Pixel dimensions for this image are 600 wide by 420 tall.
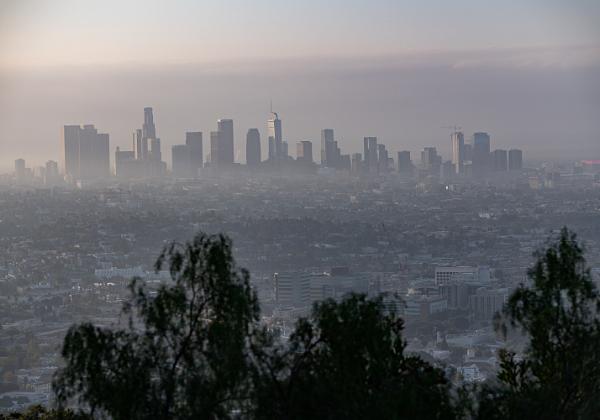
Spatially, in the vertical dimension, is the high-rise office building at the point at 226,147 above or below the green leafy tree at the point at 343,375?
above

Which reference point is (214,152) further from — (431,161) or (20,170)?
(431,161)

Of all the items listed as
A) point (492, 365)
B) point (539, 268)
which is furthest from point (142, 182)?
point (539, 268)

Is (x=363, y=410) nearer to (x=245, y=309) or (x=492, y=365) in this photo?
(x=245, y=309)

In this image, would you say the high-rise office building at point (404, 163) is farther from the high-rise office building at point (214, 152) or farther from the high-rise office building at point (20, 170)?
the high-rise office building at point (20, 170)

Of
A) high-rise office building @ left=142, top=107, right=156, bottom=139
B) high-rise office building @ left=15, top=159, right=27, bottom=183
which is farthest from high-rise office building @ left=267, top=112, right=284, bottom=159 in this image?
high-rise office building @ left=15, top=159, right=27, bottom=183

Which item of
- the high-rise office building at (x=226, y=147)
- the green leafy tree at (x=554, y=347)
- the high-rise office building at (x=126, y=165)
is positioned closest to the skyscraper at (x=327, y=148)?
the high-rise office building at (x=226, y=147)

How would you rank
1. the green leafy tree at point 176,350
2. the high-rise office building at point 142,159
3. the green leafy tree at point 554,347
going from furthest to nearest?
the high-rise office building at point 142,159
the green leafy tree at point 554,347
the green leafy tree at point 176,350
